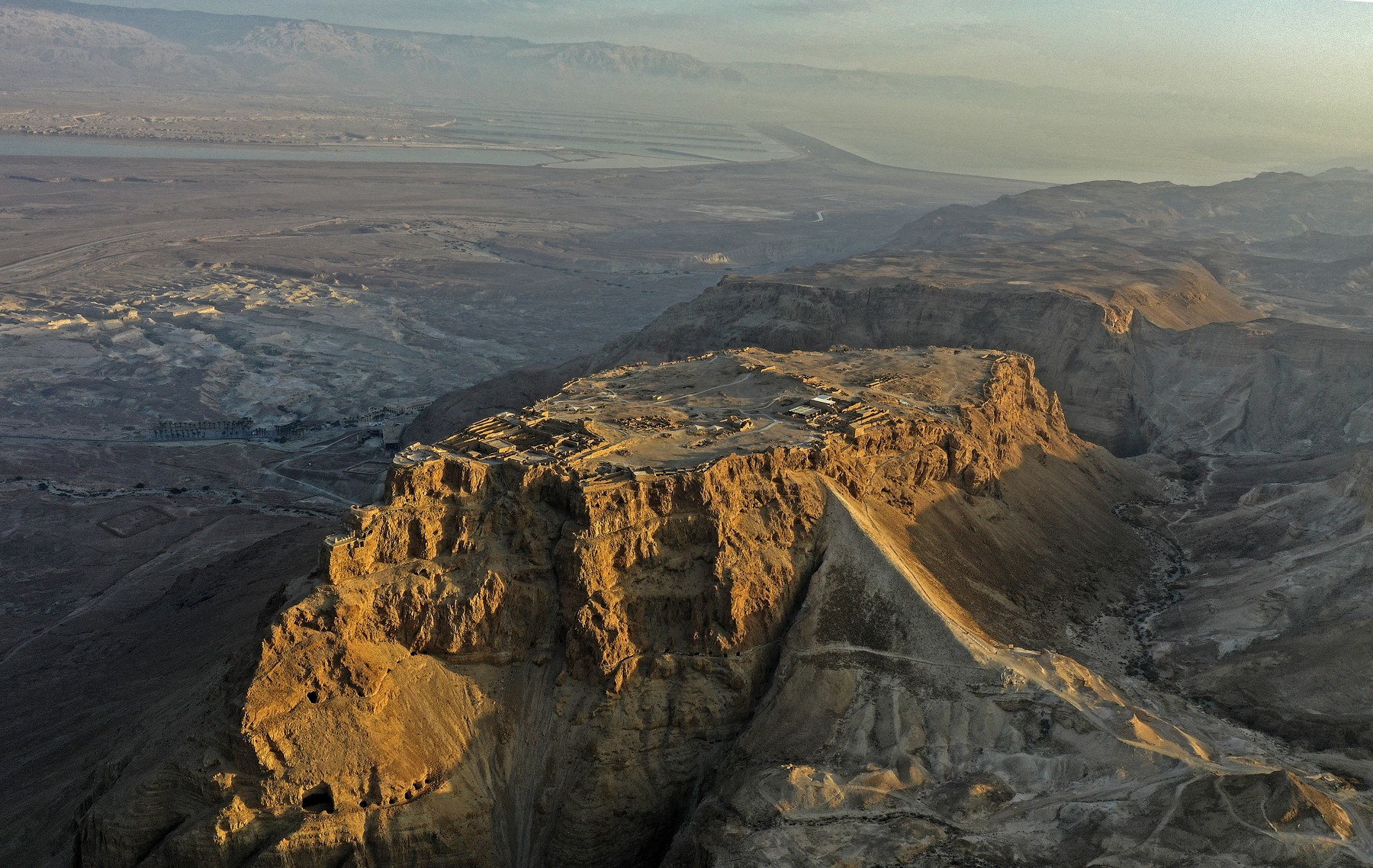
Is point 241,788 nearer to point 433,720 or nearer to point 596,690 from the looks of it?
point 433,720

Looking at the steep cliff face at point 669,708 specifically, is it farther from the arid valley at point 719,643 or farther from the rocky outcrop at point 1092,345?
the rocky outcrop at point 1092,345

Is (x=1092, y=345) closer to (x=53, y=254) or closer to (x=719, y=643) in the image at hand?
(x=719, y=643)

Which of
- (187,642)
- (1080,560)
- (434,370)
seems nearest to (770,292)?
(434,370)

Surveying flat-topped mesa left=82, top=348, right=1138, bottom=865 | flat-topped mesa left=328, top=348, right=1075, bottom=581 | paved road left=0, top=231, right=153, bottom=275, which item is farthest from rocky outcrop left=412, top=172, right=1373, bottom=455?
paved road left=0, top=231, right=153, bottom=275

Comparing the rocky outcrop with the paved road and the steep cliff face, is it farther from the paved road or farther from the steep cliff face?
the paved road

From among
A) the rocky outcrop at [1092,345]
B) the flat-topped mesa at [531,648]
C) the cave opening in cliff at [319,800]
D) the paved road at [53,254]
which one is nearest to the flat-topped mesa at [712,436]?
the flat-topped mesa at [531,648]

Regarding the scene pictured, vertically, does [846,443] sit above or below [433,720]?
above

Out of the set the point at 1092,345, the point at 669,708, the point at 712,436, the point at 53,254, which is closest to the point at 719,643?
the point at 669,708
